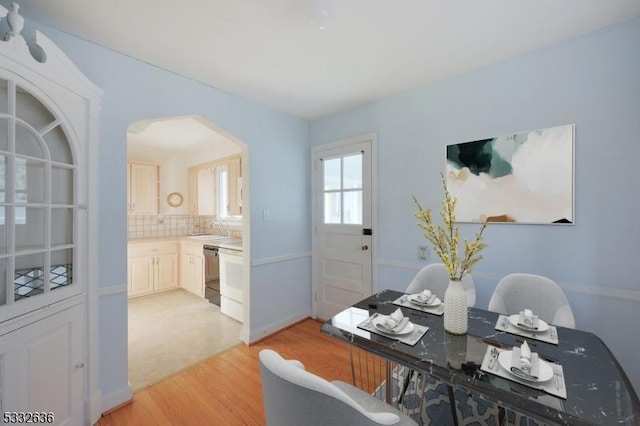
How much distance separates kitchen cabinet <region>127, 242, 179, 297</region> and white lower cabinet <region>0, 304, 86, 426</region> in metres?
2.57

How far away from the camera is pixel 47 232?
4.64ft

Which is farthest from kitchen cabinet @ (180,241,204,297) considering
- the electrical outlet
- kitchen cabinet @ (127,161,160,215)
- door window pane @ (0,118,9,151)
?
the electrical outlet

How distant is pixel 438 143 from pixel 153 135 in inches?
157

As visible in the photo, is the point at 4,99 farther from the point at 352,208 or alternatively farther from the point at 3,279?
the point at 352,208

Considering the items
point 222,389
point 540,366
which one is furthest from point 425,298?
point 222,389

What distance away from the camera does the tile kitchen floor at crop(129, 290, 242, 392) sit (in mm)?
2260

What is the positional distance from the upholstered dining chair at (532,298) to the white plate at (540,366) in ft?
2.29

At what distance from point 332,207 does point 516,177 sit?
1.78 meters

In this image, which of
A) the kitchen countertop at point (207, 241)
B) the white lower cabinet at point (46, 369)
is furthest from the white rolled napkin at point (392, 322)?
the kitchen countertop at point (207, 241)

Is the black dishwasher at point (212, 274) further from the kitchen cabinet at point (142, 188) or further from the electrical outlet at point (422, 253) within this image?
the electrical outlet at point (422, 253)

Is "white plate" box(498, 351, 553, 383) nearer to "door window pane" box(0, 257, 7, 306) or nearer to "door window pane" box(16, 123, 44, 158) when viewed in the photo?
"door window pane" box(0, 257, 7, 306)

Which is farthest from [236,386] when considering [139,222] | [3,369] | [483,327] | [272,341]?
[139,222]

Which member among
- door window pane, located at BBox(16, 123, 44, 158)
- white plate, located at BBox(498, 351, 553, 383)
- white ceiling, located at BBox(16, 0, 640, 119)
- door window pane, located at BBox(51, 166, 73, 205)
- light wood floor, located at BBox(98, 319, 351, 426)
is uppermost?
white ceiling, located at BBox(16, 0, 640, 119)

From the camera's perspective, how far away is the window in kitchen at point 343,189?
2924mm
